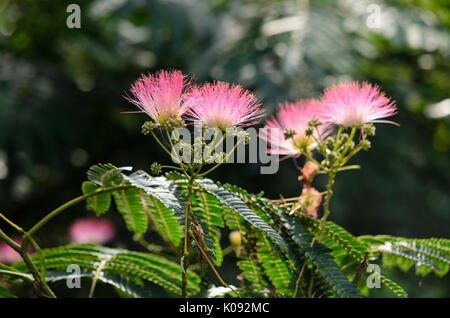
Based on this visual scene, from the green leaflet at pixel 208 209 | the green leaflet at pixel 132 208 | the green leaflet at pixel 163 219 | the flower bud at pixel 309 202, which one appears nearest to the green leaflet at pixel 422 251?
the flower bud at pixel 309 202

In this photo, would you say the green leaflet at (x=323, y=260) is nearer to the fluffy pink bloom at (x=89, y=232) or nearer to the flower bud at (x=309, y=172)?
the flower bud at (x=309, y=172)

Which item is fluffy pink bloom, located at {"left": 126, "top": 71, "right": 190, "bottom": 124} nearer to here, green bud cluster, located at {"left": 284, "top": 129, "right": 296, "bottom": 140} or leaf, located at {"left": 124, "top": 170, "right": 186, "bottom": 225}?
leaf, located at {"left": 124, "top": 170, "right": 186, "bottom": 225}

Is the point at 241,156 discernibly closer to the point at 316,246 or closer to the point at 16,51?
the point at 316,246

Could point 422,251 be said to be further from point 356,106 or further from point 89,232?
point 89,232

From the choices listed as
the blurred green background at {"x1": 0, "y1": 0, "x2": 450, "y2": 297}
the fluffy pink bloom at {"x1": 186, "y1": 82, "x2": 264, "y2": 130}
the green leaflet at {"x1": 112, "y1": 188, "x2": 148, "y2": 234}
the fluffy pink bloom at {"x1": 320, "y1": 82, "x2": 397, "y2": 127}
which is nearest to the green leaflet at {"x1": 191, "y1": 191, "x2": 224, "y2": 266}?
the green leaflet at {"x1": 112, "y1": 188, "x2": 148, "y2": 234}

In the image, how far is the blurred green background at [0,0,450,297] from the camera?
3807 mm

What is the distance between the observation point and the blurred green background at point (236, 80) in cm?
381

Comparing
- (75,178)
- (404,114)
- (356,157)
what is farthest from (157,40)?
(404,114)

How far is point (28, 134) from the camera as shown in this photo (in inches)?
167

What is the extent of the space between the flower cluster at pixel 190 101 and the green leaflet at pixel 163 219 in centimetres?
38

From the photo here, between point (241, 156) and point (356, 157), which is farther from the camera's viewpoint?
point (356, 157)

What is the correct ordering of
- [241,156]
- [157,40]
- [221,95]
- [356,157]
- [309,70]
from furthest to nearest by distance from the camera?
[356,157]
[157,40]
[309,70]
[241,156]
[221,95]
